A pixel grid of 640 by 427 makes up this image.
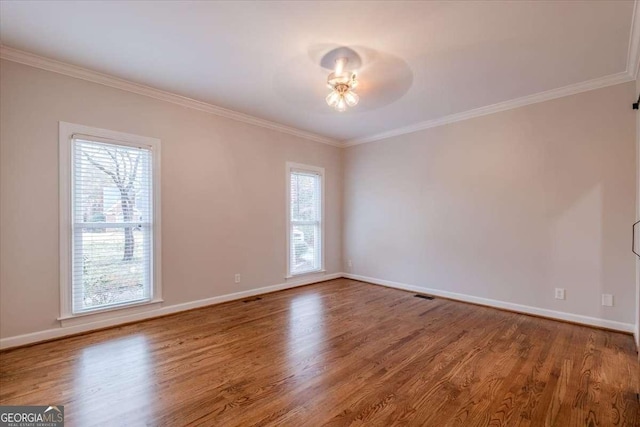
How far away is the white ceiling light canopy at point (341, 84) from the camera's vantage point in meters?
2.86

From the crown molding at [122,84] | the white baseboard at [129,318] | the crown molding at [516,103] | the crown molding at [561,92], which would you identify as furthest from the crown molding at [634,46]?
the white baseboard at [129,318]

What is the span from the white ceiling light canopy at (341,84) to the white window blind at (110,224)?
90.7 inches

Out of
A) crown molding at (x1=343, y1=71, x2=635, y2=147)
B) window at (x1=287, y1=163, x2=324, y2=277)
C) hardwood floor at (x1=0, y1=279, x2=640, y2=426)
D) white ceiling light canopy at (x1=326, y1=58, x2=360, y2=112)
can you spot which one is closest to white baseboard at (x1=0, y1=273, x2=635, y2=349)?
hardwood floor at (x1=0, y1=279, x2=640, y2=426)

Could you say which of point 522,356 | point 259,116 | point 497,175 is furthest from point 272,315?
point 497,175

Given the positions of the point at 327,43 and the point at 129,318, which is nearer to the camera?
the point at 327,43

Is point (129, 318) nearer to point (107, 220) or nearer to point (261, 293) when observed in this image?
point (107, 220)

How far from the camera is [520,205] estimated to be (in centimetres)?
376

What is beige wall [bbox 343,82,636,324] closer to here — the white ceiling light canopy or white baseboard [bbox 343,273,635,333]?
white baseboard [bbox 343,273,635,333]

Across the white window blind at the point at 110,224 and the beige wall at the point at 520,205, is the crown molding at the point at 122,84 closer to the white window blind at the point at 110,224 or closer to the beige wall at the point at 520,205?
the white window blind at the point at 110,224

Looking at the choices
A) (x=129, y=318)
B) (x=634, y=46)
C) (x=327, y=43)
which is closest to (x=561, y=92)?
(x=634, y=46)

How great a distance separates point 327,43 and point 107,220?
115 inches

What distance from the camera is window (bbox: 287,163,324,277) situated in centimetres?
511

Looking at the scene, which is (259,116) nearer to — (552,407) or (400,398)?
(400,398)

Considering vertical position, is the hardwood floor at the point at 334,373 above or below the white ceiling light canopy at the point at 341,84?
below
